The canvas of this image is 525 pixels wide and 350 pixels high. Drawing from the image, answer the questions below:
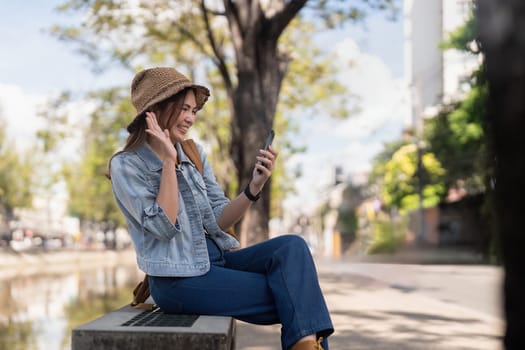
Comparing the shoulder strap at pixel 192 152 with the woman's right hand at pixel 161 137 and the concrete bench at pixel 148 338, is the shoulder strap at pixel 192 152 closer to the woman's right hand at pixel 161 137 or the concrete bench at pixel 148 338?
the woman's right hand at pixel 161 137

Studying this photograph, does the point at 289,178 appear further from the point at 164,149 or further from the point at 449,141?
the point at 164,149

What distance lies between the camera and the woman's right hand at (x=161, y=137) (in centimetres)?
268

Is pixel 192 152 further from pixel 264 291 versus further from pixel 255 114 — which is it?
pixel 255 114

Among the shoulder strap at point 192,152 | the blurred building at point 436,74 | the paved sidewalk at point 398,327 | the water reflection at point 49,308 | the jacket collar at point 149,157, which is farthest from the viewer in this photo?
the blurred building at point 436,74

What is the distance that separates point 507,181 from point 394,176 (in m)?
41.5

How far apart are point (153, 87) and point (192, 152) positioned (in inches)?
14.2

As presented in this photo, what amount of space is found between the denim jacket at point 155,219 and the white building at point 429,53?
164ft

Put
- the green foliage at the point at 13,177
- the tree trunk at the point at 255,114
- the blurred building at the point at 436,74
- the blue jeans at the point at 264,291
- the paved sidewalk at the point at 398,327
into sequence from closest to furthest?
the blue jeans at the point at 264,291
the paved sidewalk at the point at 398,327
the tree trunk at the point at 255,114
the blurred building at the point at 436,74
the green foliage at the point at 13,177

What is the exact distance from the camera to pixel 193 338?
2363 millimetres

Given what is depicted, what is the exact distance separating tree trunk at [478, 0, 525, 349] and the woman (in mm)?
1164

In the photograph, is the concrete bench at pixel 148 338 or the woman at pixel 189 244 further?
the woman at pixel 189 244

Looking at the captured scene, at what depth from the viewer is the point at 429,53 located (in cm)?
6938

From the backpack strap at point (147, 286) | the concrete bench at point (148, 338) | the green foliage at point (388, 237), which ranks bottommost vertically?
the green foliage at point (388, 237)

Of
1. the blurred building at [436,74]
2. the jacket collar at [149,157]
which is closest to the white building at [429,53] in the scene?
the blurred building at [436,74]
